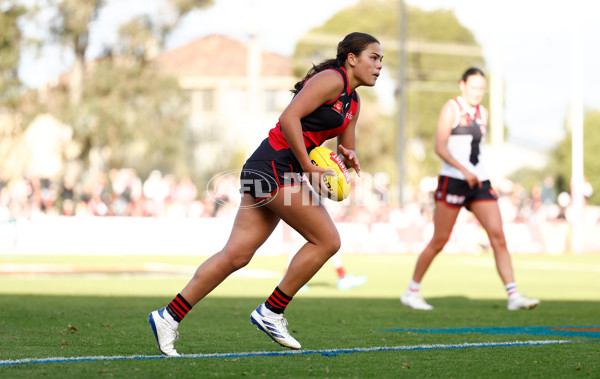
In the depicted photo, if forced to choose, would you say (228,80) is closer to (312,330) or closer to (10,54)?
(10,54)

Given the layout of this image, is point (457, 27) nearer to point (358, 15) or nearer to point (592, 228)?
point (358, 15)

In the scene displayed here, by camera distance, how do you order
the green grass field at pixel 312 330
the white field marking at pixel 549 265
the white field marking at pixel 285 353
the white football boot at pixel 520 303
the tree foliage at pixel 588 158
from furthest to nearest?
the tree foliage at pixel 588 158
the white field marking at pixel 549 265
the white football boot at pixel 520 303
the white field marking at pixel 285 353
the green grass field at pixel 312 330

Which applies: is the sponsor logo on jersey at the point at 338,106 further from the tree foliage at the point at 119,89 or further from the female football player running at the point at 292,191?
the tree foliage at the point at 119,89

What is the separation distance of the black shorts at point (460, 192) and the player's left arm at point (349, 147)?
3289 millimetres

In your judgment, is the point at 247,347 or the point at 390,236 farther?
the point at 390,236

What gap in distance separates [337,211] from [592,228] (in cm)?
800

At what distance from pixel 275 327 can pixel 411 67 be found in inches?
2813

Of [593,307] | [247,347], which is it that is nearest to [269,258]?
[593,307]

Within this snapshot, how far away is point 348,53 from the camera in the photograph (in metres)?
5.92

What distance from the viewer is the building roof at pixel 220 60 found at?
7525 cm

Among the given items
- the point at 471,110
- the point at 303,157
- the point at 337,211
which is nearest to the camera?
the point at 303,157

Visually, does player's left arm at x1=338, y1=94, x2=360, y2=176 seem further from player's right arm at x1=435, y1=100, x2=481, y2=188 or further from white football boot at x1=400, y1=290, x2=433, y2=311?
white football boot at x1=400, y1=290, x2=433, y2=311

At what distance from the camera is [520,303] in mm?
9266

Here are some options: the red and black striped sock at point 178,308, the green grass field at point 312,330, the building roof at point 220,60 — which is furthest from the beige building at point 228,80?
the red and black striped sock at point 178,308
